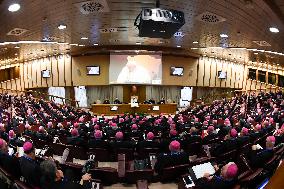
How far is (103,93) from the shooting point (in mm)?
26422

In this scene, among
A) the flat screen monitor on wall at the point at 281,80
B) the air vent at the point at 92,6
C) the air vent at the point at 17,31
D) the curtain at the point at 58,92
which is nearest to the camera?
the air vent at the point at 92,6

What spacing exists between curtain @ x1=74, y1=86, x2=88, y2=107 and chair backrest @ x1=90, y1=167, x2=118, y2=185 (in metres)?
21.1

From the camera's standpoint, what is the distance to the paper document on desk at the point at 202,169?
549 cm

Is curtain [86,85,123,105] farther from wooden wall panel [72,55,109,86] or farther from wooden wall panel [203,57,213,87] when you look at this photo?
wooden wall panel [203,57,213,87]

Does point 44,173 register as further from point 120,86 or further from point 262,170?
point 120,86

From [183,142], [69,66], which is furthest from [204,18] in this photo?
[69,66]

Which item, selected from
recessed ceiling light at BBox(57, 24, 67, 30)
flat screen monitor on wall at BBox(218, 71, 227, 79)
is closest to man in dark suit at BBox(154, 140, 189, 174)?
recessed ceiling light at BBox(57, 24, 67, 30)

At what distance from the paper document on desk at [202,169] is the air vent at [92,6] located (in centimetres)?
560

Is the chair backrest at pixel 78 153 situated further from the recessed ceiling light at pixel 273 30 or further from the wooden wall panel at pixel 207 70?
the wooden wall panel at pixel 207 70

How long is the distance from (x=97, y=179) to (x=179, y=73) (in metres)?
21.0

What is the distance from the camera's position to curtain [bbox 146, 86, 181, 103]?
26562 millimetres

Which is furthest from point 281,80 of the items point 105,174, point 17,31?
point 105,174

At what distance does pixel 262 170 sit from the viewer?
15.7 feet

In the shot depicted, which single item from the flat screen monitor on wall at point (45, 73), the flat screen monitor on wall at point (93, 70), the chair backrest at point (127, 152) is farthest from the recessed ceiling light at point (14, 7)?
the flat screen monitor on wall at point (45, 73)
